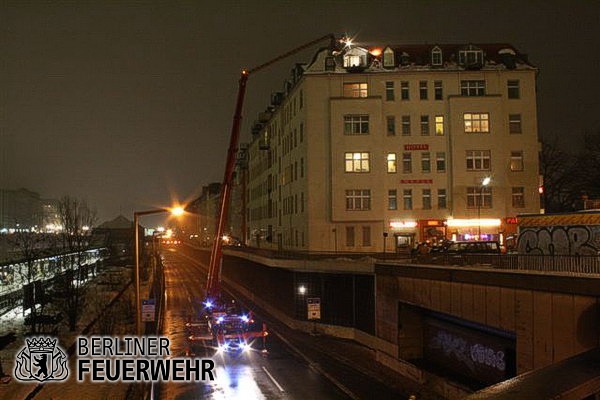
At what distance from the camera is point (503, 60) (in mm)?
57969

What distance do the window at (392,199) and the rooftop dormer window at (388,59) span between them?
12.0 m

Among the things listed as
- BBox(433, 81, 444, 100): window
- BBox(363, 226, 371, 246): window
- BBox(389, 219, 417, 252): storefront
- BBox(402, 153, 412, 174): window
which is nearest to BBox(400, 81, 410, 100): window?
BBox(433, 81, 444, 100): window

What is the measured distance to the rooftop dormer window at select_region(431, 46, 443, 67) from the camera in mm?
57516

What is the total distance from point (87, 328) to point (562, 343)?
33139 millimetres

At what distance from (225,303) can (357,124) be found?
23.7 meters

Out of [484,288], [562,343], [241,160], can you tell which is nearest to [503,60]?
[484,288]

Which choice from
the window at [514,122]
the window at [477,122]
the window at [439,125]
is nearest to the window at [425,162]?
the window at [439,125]

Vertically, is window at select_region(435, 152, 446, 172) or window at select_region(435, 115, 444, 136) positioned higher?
window at select_region(435, 115, 444, 136)

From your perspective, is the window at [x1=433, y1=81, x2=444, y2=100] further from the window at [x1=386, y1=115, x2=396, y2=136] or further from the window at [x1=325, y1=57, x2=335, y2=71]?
the window at [x1=325, y1=57, x2=335, y2=71]

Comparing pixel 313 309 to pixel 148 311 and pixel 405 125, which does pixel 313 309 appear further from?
pixel 405 125

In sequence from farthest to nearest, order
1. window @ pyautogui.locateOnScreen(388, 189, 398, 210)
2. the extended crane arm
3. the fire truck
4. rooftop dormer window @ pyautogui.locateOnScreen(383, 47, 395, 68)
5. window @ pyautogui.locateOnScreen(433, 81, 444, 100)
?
rooftop dormer window @ pyautogui.locateOnScreen(383, 47, 395, 68) < window @ pyautogui.locateOnScreen(433, 81, 444, 100) < window @ pyautogui.locateOnScreen(388, 189, 398, 210) < the extended crane arm < the fire truck

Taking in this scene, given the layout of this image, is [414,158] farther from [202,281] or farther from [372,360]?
[202,281]

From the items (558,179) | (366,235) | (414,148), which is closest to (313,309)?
(366,235)

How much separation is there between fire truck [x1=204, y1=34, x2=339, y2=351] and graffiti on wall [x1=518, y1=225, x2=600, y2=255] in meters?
15.3
